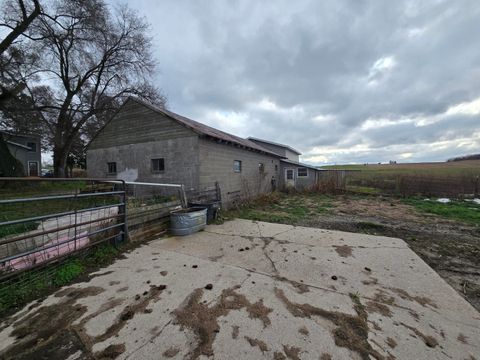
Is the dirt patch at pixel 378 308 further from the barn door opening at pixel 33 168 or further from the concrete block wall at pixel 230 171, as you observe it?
the barn door opening at pixel 33 168

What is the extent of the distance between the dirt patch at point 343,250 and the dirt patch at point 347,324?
63.6 inches

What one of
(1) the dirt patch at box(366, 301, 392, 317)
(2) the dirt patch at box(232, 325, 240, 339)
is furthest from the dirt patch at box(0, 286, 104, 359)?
(1) the dirt patch at box(366, 301, 392, 317)

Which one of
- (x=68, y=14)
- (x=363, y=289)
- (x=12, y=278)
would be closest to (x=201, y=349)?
(x=363, y=289)

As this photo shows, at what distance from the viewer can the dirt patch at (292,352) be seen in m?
1.82

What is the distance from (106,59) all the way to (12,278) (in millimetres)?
20174

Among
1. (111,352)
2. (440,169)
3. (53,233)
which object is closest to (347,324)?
(111,352)

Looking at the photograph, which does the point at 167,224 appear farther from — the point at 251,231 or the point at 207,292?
the point at 207,292

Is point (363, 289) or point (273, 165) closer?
point (363, 289)

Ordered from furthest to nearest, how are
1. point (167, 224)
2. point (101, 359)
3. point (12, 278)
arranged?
point (167, 224) → point (12, 278) → point (101, 359)

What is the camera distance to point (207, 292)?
9.23ft

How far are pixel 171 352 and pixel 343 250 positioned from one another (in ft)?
12.4

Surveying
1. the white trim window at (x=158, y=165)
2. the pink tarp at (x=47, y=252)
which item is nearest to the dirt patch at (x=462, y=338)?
the pink tarp at (x=47, y=252)

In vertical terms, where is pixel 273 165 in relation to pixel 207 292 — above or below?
above

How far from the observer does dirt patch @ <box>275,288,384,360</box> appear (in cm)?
192
